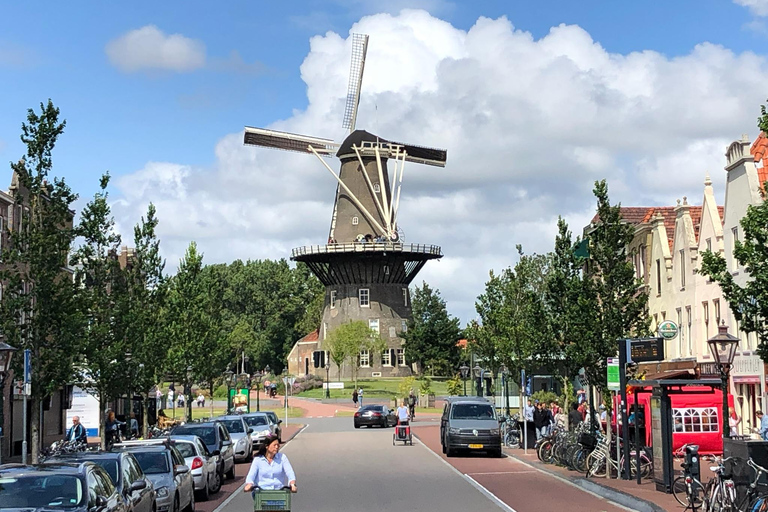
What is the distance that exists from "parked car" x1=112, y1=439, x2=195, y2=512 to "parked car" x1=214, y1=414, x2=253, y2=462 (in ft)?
41.4

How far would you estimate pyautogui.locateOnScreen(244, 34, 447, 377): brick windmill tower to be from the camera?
96.9 meters

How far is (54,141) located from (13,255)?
11.5 feet

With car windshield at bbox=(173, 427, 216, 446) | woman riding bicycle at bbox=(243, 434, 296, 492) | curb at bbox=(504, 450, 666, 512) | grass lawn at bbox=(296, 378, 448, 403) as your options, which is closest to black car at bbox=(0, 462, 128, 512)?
→ woman riding bicycle at bbox=(243, 434, 296, 492)

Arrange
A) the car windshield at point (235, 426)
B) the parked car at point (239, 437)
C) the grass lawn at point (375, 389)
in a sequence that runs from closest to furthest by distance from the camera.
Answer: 1. the parked car at point (239, 437)
2. the car windshield at point (235, 426)
3. the grass lawn at point (375, 389)

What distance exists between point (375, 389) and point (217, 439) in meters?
67.6

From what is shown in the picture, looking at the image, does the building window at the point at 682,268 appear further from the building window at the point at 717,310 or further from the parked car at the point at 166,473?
the parked car at the point at 166,473

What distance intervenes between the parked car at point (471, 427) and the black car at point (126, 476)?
19.9 m

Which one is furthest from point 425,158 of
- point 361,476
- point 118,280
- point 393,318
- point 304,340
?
point 361,476

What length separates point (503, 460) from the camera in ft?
114

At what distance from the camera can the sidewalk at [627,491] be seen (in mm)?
19312

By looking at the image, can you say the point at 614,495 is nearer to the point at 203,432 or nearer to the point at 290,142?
the point at 203,432

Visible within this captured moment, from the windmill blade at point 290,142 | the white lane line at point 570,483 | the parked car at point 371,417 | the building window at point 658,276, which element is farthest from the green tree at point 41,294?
the windmill blade at point 290,142

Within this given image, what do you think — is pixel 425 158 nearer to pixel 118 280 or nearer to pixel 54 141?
pixel 118 280

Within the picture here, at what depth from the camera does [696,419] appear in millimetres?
32188
